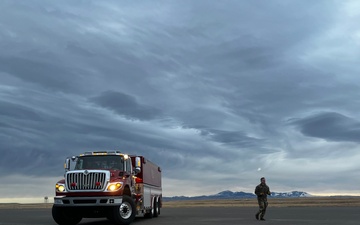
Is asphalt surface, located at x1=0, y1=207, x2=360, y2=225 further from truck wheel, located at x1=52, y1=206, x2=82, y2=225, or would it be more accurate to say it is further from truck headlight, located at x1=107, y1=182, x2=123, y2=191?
truck headlight, located at x1=107, y1=182, x2=123, y2=191

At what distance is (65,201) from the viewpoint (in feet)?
65.5

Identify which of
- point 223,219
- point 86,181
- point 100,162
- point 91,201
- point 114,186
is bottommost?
point 223,219

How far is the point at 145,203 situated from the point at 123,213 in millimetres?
4001

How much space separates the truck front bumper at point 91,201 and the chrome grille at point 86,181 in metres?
0.41

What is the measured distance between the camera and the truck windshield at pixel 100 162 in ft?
69.9

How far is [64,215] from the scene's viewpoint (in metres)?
20.9

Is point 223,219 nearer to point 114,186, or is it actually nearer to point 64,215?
point 114,186

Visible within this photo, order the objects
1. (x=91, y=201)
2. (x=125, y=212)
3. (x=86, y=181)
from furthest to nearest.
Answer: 1. (x=125, y=212)
2. (x=86, y=181)
3. (x=91, y=201)

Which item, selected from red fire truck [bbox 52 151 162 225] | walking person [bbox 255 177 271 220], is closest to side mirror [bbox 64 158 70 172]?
red fire truck [bbox 52 151 162 225]

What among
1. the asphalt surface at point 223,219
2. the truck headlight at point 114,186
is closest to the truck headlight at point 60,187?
the truck headlight at point 114,186

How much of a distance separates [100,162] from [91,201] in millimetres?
2292

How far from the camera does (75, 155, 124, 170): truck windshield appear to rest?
2131 cm

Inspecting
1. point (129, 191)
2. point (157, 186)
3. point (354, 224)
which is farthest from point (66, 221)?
point (354, 224)

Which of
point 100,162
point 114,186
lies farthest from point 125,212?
point 100,162
